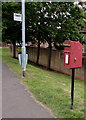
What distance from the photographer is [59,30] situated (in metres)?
14.3

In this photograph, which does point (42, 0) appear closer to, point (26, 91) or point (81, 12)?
point (81, 12)

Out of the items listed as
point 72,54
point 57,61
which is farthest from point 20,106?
point 57,61

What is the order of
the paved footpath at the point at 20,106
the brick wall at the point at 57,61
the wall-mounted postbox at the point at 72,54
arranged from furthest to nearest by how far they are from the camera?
the brick wall at the point at 57,61, the wall-mounted postbox at the point at 72,54, the paved footpath at the point at 20,106

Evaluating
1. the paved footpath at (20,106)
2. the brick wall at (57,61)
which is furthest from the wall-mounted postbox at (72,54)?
the brick wall at (57,61)

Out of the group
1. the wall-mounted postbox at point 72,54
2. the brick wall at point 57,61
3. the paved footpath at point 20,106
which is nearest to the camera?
the paved footpath at point 20,106

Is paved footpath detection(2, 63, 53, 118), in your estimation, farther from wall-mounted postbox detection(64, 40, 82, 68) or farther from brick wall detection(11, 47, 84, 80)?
brick wall detection(11, 47, 84, 80)

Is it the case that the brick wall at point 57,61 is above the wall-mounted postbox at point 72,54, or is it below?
below

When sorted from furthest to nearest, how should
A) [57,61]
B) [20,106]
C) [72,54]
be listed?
[57,61], [20,106], [72,54]

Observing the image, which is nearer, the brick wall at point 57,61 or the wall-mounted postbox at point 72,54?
the wall-mounted postbox at point 72,54

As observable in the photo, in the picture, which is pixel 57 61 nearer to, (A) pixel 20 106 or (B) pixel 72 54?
(A) pixel 20 106

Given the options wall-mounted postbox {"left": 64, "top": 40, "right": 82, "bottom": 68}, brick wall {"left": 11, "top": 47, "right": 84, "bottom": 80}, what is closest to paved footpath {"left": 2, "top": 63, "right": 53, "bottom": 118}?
wall-mounted postbox {"left": 64, "top": 40, "right": 82, "bottom": 68}

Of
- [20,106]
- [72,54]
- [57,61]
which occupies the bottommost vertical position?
[20,106]

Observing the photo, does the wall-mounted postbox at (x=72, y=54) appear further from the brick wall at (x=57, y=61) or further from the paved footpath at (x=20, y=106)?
the brick wall at (x=57, y=61)

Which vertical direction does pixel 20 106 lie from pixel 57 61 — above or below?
below
